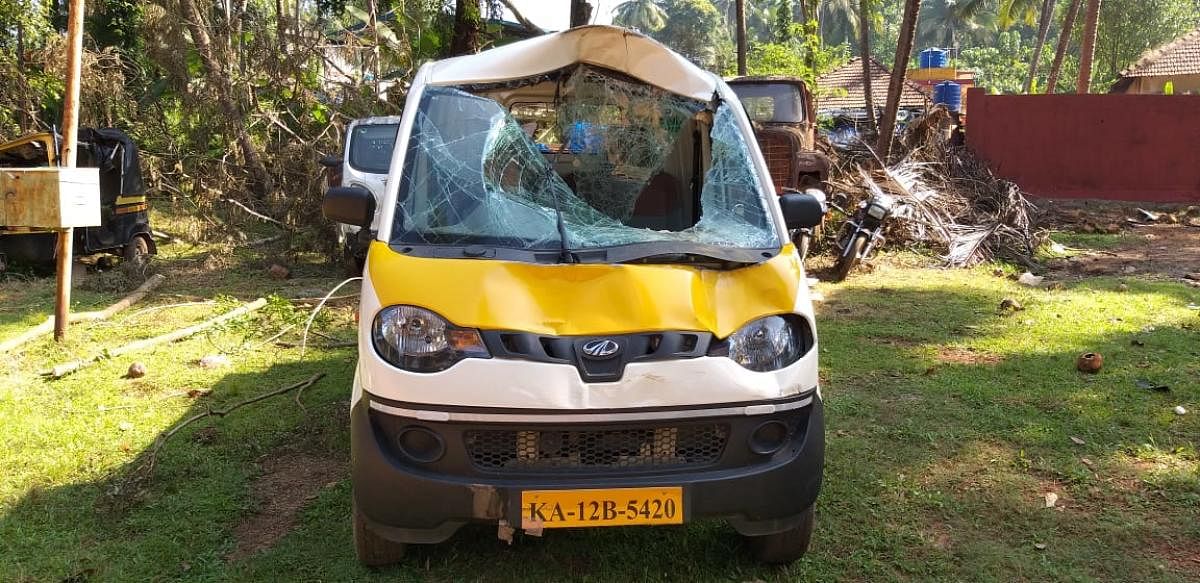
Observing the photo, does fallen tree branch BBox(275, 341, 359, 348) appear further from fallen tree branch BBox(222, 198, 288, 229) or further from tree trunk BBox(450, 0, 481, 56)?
tree trunk BBox(450, 0, 481, 56)

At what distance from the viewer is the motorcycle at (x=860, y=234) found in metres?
→ 9.63

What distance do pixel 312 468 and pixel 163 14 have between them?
1055 centimetres

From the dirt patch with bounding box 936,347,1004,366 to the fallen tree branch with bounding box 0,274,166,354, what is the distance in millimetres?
6886

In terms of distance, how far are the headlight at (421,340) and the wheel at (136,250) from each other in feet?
27.7

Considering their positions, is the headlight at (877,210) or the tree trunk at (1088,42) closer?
the headlight at (877,210)

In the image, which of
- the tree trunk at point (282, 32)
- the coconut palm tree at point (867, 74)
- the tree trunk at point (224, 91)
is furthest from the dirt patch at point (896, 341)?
the tree trunk at point (282, 32)

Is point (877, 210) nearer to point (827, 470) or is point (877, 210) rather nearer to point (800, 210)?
point (827, 470)

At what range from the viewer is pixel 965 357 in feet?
21.2

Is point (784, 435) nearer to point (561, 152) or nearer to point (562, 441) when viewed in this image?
point (562, 441)

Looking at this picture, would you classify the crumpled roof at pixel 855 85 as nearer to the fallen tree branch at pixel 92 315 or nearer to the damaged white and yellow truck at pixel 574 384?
the fallen tree branch at pixel 92 315

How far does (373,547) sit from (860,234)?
24.7 feet

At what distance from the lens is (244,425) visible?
5109mm

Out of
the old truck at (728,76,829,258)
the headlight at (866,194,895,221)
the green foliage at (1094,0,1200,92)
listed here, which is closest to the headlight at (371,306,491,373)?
the old truck at (728,76,829,258)

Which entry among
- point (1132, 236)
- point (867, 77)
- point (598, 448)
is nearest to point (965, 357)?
point (598, 448)
